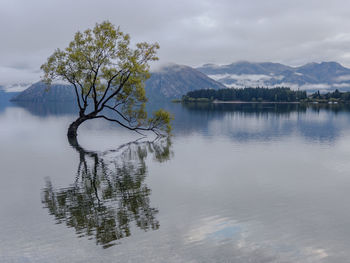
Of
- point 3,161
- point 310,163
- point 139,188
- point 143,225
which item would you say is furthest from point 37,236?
point 310,163

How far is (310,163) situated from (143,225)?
2708cm

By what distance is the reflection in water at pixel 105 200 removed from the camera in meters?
19.5

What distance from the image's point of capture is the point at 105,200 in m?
24.5

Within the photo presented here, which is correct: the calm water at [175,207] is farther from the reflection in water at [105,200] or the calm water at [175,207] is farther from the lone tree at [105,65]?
the lone tree at [105,65]

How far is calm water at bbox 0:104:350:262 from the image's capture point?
16.8m

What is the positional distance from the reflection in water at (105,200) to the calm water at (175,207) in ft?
0.27

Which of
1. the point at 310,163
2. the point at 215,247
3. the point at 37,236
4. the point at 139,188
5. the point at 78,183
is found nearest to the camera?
the point at 215,247

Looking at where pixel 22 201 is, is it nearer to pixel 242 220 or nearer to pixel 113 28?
pixel 242 220

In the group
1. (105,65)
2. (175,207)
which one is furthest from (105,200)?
(105,65)

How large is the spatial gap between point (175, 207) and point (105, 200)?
6004mm

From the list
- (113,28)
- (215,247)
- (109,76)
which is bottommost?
(215,247)

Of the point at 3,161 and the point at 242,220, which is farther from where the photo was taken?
the point at 3,161

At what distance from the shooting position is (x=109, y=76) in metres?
60.3

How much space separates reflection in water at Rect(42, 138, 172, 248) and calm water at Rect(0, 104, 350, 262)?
84mm
